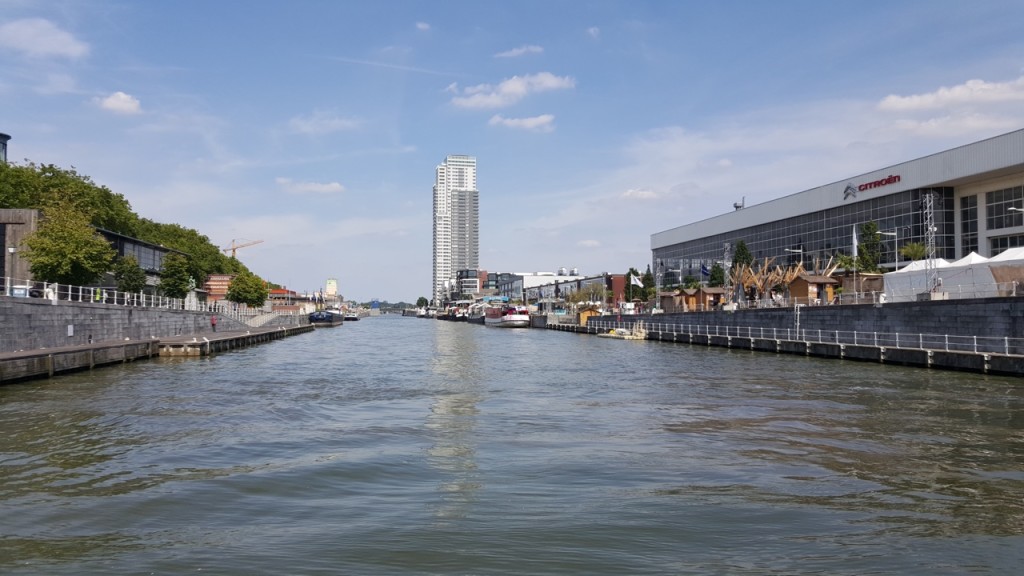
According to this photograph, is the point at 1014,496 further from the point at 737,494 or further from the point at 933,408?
the point at 933,408

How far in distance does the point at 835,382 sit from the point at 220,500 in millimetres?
29192

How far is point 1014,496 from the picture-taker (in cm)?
1357

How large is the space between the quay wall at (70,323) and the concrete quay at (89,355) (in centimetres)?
86

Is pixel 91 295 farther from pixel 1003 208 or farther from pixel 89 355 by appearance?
pixel 1003 208

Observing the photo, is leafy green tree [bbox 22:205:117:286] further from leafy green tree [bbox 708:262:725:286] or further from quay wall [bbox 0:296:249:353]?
leafy green tree [bbox 708:262:725:286]

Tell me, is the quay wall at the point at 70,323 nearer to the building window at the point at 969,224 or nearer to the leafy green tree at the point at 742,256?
the leafy green tree at the point at 742,256

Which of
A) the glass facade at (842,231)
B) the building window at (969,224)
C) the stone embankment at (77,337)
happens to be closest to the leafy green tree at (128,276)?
the stone embankment at (77,337)

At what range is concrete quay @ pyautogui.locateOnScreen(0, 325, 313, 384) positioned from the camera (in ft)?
104

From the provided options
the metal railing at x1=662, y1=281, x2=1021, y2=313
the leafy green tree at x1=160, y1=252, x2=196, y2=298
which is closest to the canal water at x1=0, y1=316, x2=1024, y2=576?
the metal railing at x1=662, y1=281, x2=1021, y2=313

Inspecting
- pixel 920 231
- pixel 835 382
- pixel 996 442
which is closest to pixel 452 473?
pixel 996 442

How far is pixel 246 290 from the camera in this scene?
5128 inches

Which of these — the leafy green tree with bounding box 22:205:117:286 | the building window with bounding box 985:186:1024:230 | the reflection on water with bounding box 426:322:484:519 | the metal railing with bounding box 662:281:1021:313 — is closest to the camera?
the reflection on water with bounding box 426:322:484:519

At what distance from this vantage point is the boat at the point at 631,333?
88000 mm

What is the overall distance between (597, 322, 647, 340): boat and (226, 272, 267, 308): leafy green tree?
68.1 meters
